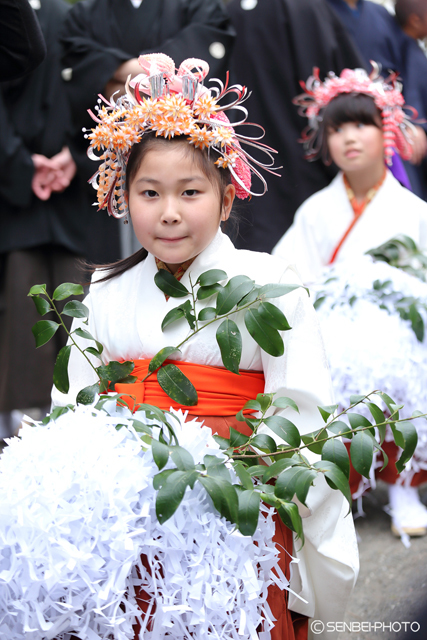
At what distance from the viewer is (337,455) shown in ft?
4.24

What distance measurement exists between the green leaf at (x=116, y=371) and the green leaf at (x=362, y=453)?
0.54 metres

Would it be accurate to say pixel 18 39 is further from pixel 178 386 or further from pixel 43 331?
pixel 178 386

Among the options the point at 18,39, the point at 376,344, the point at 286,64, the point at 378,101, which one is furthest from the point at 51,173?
the point at 376,344

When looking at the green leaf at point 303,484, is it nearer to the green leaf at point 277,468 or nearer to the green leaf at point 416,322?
the green leaf at point 277,468

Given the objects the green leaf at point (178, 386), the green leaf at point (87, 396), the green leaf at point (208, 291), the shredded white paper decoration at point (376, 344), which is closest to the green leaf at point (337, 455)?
the green leaf at point (178, 386)

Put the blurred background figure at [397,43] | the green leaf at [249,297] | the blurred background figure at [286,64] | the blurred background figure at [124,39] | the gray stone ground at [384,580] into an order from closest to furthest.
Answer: the green leaf at [249,297], the gray stone ground at [384,580], the blurred background figure at [124,39], the blurred background figure at [286,64], the blurred background figure at [397,43]

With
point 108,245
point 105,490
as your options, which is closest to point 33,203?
point 108,245

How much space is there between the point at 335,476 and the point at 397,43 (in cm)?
338

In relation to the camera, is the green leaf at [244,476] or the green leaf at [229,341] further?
the green leaf at [229,341]

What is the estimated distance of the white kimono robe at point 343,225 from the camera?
2.85m

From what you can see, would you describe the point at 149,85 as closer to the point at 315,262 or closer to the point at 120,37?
the point at 315,262

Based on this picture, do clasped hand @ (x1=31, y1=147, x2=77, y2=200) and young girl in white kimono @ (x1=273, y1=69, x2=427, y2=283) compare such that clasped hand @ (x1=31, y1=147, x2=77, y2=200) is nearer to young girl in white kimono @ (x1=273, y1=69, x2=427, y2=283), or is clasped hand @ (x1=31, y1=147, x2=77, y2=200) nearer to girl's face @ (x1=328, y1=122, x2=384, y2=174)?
young girl in white kimono @ (x1=273, y1=69, x2=427, y2=283)

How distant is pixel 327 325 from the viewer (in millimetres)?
2402

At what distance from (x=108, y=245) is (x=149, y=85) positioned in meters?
1.89
